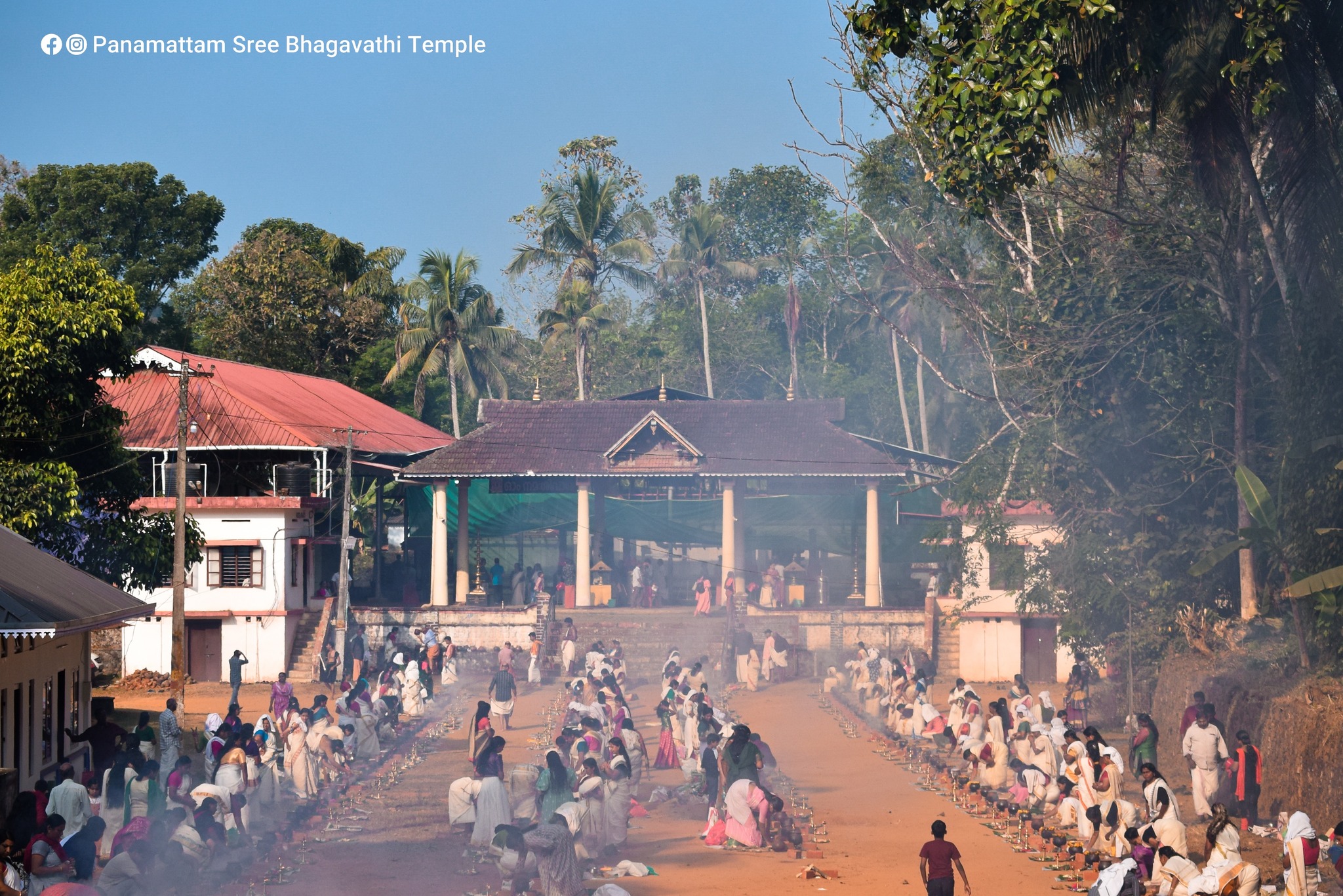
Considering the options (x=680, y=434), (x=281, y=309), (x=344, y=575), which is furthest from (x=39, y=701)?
(x=281, y=309)

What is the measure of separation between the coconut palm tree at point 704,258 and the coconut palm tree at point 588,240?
12.2ft

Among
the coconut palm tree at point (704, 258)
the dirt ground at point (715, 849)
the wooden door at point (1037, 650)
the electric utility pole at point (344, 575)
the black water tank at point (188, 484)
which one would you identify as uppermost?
the coconut palm tree at point (704, 258)

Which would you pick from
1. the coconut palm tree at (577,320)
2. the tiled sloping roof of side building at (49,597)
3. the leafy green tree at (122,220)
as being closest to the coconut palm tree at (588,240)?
the coconut palm tree at (577,320)

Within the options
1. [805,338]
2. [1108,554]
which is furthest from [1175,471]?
[805,338]

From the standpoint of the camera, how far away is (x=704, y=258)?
185 ft

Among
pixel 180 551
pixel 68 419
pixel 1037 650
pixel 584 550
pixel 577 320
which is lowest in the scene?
pixel 1037 650

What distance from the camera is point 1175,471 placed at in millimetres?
23188

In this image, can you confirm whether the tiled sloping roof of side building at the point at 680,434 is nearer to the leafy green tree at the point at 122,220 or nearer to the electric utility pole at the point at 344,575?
the electric utility pole at the point at 344,575

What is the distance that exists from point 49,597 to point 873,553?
2315 cm

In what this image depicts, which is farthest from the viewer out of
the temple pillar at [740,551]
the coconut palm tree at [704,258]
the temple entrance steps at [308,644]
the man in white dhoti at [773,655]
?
the coconut palm tree at [704,258]

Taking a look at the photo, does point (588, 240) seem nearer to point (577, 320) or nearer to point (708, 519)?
point (577, 320)

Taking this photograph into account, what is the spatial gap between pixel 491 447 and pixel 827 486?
29.4 ft

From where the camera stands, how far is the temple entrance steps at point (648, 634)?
3138 cm

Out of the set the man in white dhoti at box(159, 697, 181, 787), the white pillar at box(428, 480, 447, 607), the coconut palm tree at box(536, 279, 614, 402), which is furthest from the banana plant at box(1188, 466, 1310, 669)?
the coconut palm tree at box(536, 279, 614, 402)
